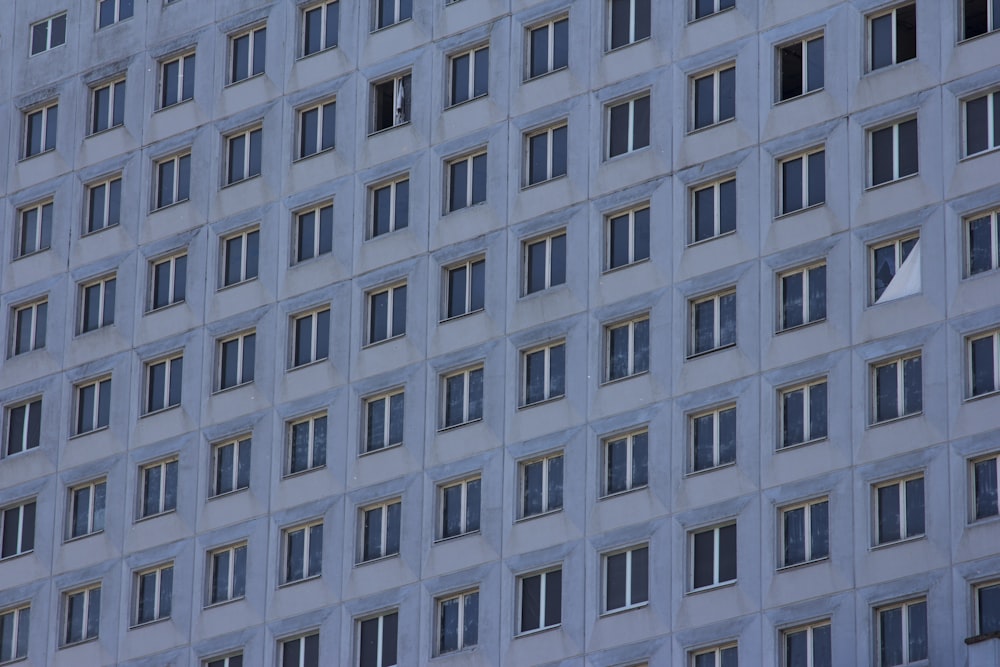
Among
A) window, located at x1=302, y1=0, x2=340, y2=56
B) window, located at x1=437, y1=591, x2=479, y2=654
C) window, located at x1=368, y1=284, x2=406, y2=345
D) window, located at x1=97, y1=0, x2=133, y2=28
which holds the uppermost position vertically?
window, located at x1=97, y1=0, x2=133, y2=28

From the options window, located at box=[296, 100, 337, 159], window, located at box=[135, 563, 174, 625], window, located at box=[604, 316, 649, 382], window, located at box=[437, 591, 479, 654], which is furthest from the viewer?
window, located at box=[296, 100, 337, 159]

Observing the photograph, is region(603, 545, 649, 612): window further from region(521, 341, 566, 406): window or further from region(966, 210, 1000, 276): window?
region(966, 210, 1000, 276): window

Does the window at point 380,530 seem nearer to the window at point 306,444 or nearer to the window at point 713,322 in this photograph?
the window at point 306,444

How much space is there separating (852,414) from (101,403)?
75.3 feet

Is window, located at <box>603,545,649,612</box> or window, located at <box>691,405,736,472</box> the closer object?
window, located at <box>691,405,736,472</box>

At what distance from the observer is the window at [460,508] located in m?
77.6

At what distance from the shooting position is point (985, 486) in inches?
2766

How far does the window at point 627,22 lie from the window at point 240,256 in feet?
37.2

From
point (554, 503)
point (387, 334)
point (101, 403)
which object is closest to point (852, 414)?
point (554, 503)

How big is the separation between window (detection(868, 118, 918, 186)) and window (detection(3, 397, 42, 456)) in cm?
2550

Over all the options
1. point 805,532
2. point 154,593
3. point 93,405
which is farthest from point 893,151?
point 93,405

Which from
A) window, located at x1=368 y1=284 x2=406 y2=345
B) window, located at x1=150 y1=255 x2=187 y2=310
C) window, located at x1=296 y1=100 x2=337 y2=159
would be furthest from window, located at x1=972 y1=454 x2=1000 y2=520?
→ window, located at x1=150 y1=255 x2=187 y2=310

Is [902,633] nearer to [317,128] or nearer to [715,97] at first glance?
[715,97]

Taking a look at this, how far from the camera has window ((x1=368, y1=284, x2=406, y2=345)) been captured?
264 feet
